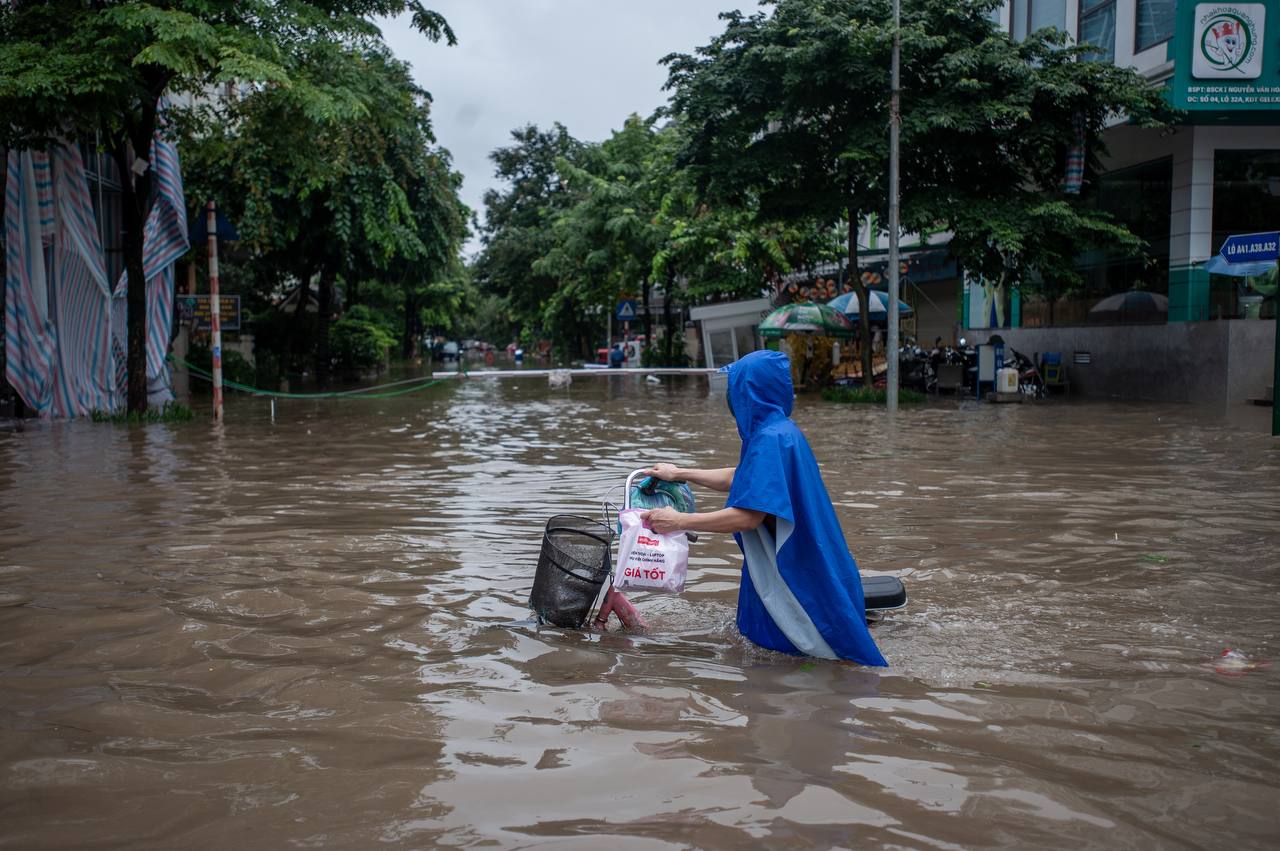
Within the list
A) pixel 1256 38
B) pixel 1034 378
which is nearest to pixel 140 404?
pixel 1034 378

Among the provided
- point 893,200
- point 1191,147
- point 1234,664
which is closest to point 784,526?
point 1234,664

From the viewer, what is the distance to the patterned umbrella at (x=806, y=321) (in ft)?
86.0

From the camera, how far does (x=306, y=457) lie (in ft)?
42.4

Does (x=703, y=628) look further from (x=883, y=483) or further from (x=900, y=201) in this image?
(x=900, y=201)

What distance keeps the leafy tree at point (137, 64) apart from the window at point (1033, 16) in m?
16.4

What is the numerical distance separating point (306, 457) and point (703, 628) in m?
8.51

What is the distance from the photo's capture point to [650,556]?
4.79 metres

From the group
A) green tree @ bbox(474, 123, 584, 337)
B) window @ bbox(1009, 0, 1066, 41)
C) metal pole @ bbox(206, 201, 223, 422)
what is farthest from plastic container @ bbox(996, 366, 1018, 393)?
green tree @ bbox(474, 123, 584, 337)

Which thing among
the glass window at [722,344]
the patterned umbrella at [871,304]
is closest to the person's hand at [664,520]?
the patterned umbrella at [871,304]

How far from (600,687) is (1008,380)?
826 inches

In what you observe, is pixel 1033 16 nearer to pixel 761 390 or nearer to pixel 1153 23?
pixel 1153 23

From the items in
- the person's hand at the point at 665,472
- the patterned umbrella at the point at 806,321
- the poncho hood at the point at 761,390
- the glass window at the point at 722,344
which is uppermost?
the patterned umbrella at the point at 806,321

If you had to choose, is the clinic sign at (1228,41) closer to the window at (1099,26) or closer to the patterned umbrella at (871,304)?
the window at (1099,26)

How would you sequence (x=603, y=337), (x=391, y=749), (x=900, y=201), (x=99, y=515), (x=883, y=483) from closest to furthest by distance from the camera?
1. (x=391, y=749)
2. (x=99, y=515)
3. (x=883, y=483)
4. (x=900, y=201)
5. (x=603, y=337)
